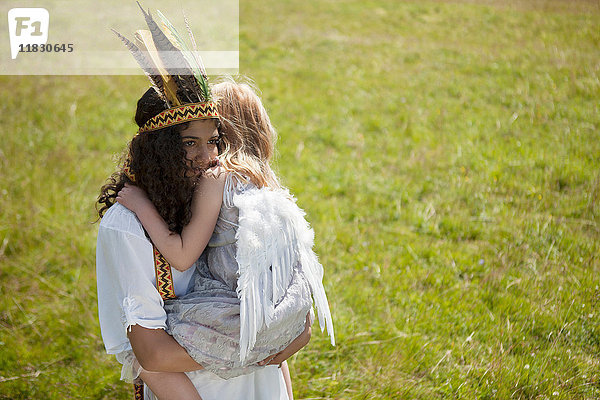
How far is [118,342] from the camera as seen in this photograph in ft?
7.32

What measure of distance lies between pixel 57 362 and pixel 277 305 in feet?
6.35

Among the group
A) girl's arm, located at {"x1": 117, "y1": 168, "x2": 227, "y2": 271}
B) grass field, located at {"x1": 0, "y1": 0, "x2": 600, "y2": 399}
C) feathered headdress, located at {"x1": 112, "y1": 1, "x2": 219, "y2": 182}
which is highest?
feathered headdress, located at {"x1": 112, "y1": 1, "x2": 219, "y2": 182}

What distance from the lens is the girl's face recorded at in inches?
88.2

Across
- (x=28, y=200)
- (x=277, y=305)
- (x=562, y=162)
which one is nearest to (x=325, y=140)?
(x=562, y=162)

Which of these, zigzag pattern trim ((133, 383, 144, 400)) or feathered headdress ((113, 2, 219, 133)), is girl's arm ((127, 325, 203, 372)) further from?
feathered headdress ((113, 2, 219, 133))

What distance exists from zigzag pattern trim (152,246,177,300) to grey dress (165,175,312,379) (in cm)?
5

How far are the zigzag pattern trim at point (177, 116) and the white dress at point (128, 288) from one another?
1.15 ft

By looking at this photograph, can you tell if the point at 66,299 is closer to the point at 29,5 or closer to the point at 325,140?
the point at 325,140

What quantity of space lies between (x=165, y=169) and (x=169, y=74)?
368 millimetres

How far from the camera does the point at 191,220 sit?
221cm

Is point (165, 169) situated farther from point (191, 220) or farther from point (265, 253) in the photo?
point (265, 253)
